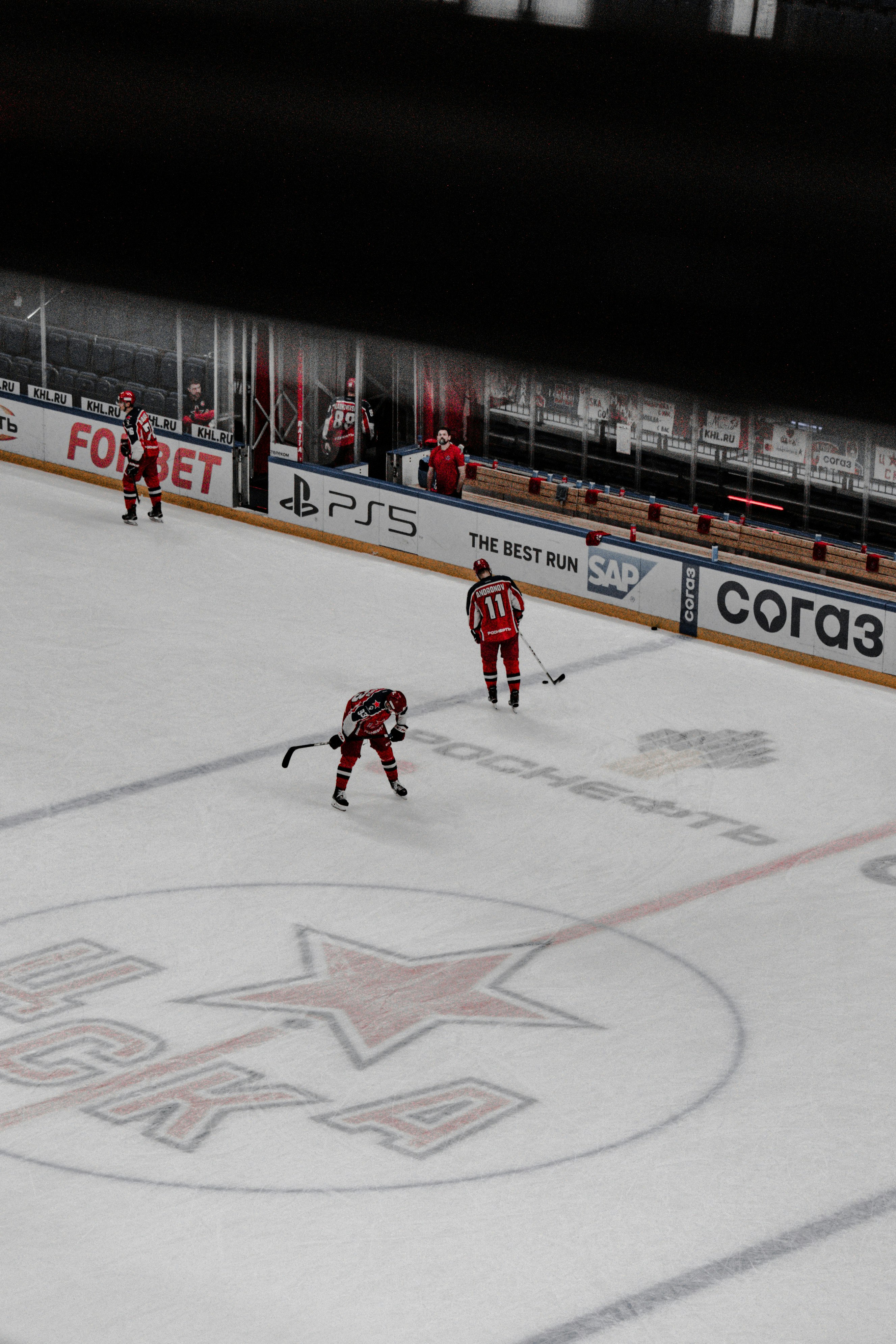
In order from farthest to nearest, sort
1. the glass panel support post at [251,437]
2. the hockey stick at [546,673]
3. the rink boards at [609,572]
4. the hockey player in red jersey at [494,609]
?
1. the glass panel support post at [251,437]
2. the rink boards at [609,572]
3. the hockey stick at [546,673]
4. the hockey player in red jersey at [494,609]

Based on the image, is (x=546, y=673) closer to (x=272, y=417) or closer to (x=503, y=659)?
(x=503, y=659)

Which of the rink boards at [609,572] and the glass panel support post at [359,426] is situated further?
the glass panel support post at [359,426]

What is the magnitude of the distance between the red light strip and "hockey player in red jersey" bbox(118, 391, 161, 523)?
7138mm

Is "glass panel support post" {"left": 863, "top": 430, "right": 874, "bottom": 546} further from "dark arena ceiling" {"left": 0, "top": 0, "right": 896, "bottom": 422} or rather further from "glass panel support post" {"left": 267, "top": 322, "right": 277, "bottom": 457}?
"dark arena ceiling" {"left": 0, "top": 0, "right": 896, "bottom": 422}

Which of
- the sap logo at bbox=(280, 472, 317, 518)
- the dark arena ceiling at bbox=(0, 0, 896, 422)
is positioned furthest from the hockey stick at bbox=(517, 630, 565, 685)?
the dark arena ceiling at bbox=(0, 0, 896, 422)

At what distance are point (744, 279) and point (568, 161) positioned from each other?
0.12m

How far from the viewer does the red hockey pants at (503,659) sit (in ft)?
56.6

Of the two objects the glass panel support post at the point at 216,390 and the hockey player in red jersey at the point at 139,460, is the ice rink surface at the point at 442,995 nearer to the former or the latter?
the hockey player in red jersey at the point at 139,460

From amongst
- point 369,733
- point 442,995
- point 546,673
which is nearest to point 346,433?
point 546,673

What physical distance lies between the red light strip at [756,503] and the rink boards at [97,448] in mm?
6487

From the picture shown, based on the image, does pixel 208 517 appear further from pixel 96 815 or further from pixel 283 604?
pixel 96 815

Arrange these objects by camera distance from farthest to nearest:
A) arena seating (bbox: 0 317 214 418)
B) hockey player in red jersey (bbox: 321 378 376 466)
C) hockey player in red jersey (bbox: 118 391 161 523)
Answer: arena seating (bbox: 0 317 214 418), hockey player in red jersey (bbox: 321 378 376 466), hockey player in red jersey (bbox: 118 391 161 523)

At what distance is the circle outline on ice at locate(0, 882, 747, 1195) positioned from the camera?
9.60m

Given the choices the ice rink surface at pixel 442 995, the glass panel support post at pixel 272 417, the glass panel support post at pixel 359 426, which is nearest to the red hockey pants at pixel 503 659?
the ice rink surface at pixel 442 995
